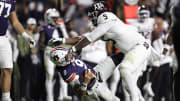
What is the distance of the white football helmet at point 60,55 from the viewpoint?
19.0 feet

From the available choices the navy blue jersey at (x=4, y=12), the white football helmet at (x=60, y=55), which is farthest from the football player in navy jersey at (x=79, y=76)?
the navy blue jersey at (x=4, y=12)

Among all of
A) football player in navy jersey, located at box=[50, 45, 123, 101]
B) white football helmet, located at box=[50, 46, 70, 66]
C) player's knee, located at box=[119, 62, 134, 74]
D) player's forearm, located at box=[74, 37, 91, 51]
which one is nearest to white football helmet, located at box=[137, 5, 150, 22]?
player's knee, located at box=[119, 62, 134, 74]

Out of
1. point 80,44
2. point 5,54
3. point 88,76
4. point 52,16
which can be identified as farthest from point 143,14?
point 5,54

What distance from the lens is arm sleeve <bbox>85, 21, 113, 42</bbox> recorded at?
19.7ft

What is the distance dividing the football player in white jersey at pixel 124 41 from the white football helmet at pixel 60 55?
20 cm

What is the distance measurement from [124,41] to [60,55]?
1128 mm

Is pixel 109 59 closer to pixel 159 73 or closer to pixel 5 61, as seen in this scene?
pixel 5 61

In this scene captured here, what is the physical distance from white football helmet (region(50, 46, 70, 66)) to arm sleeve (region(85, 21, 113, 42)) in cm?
41

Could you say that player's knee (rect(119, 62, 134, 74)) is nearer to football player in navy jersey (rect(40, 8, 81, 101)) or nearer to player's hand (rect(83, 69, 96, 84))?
player's hand (rect(83, 69, 96, 84))

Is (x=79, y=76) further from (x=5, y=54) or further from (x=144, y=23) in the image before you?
(x=144, y=23)

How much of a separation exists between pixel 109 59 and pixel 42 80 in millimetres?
3837

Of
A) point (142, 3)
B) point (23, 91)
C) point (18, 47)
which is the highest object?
point (142, 3)

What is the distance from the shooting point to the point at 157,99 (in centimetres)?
897

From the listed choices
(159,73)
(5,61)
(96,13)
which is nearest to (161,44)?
(159,73)
